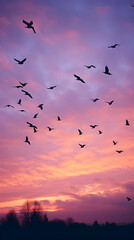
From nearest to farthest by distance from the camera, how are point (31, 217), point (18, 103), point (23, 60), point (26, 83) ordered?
point (23, 60) → point (26, 83) → point (18, 103) → point (31, 217)

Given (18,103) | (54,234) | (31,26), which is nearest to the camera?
(31,26)

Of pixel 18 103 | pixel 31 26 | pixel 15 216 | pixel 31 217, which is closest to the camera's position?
pixel 31 26

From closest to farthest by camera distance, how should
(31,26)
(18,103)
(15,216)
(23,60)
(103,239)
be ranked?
(31,26), (23,60), (18,103), (103,239), (15,216)

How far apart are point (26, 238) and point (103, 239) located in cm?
1720

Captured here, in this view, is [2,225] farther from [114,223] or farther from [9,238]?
[114,223]

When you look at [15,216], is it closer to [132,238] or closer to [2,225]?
[2,225]

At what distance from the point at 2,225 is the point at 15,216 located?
24.6ft

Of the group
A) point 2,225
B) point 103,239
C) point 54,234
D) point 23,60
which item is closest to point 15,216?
point 2,225

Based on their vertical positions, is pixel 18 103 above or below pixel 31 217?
above

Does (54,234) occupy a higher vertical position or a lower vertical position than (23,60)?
lower

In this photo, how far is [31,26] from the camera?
1817 cm

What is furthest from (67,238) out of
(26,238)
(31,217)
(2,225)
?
(2,225)

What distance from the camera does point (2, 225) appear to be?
259 feet

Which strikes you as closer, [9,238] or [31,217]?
[9,238]
